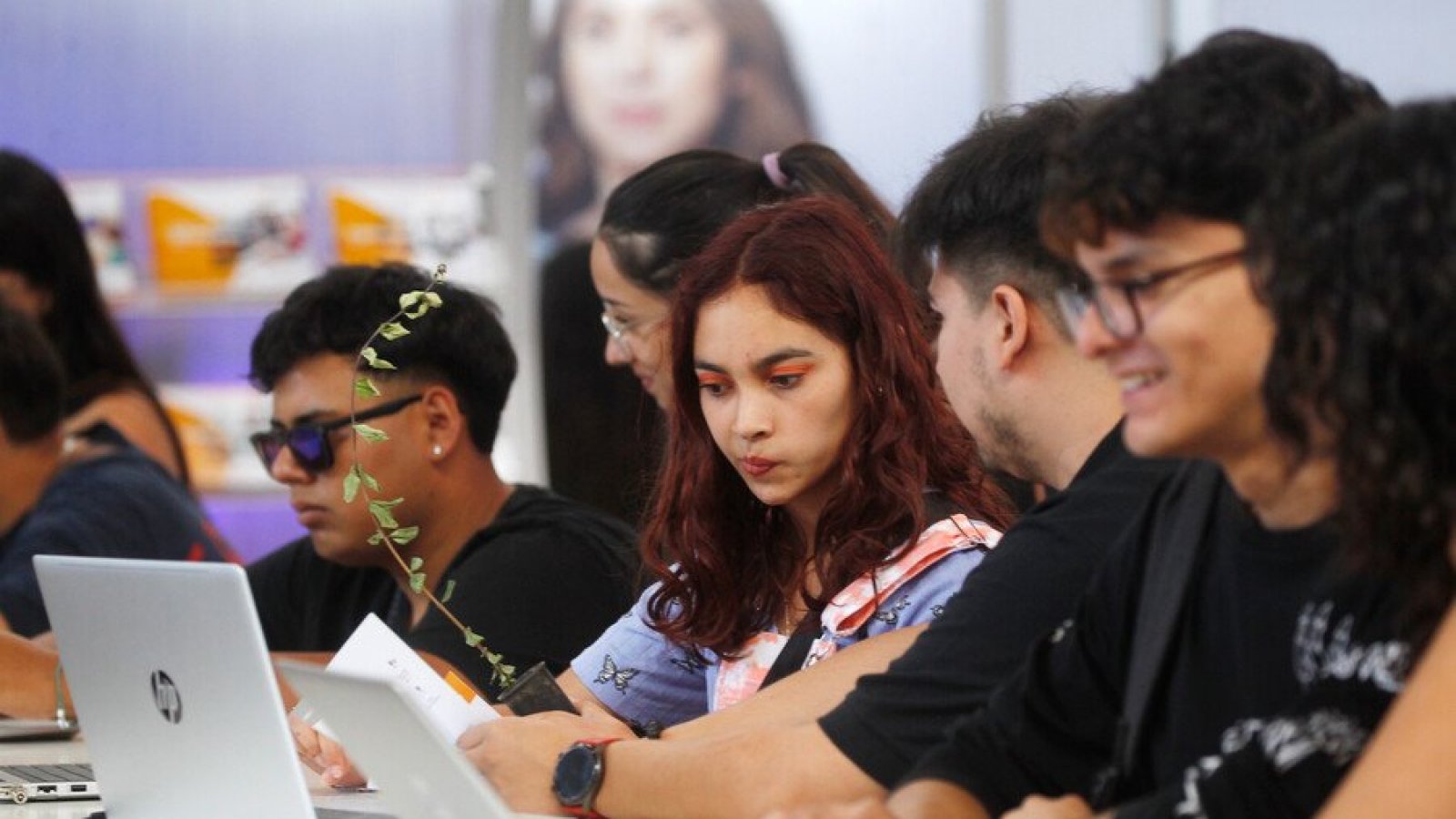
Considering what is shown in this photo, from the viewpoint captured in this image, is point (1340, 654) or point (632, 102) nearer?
point (1340, 654)

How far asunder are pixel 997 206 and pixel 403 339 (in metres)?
1.37

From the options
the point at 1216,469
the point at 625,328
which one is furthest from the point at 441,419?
the point at 1216,469

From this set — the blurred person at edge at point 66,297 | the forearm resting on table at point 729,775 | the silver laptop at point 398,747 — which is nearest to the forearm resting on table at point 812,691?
the forearm resting on table at point 729,775

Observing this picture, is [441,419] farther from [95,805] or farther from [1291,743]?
[1291,743]

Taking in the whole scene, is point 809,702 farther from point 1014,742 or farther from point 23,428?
point 23,428

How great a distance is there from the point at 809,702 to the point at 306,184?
3.53 m

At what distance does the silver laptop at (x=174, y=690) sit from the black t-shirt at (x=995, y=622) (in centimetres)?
53

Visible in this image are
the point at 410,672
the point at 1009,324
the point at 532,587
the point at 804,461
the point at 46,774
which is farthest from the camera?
the point at 532,587

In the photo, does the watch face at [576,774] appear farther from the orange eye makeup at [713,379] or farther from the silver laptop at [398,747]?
the orange eye makeup at [713,379]

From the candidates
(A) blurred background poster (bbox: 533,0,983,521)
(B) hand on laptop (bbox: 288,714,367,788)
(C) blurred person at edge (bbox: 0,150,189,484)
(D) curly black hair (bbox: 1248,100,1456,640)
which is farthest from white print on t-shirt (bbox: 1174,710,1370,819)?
(A) blurred background poster (bbox: 533,0,983,521)

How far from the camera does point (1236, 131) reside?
1.55 m

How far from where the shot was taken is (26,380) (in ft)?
12.3

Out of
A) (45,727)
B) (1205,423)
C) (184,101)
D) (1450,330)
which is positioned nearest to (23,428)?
(45,727)

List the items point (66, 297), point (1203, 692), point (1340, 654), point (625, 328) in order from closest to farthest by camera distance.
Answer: point (1340, 654) < point (1203, 692) < point (625, 328) < point (66, 297)
